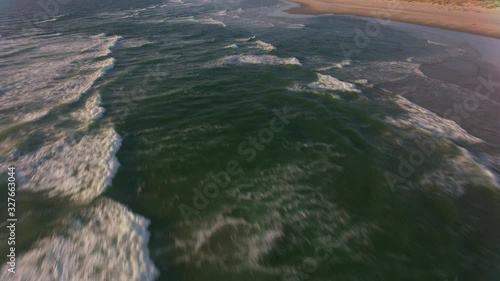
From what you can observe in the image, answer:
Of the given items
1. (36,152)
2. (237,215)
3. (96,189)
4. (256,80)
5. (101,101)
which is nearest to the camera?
(237,215)

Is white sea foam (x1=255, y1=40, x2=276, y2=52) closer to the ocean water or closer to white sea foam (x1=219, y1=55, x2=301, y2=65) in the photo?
white sea foam (x1=219, y1=55, x2=301, y2=65)

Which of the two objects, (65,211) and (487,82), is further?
(487,82)

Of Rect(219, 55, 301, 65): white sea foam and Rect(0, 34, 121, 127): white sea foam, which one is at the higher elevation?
Rect(219, 55, 301, 65): white sea foam

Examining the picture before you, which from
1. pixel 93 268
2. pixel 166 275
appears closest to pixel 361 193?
pixel 166 275

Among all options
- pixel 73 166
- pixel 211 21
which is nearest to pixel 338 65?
pixel 73 166

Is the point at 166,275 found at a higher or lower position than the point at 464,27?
lower

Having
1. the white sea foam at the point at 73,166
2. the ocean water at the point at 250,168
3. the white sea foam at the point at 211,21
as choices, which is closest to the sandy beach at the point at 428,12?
the white sea foam at the point at 211,21

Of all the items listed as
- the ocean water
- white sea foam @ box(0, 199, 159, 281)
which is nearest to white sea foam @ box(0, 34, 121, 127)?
the ocean water

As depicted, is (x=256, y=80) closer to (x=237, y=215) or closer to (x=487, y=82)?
(x=237, y=215)
